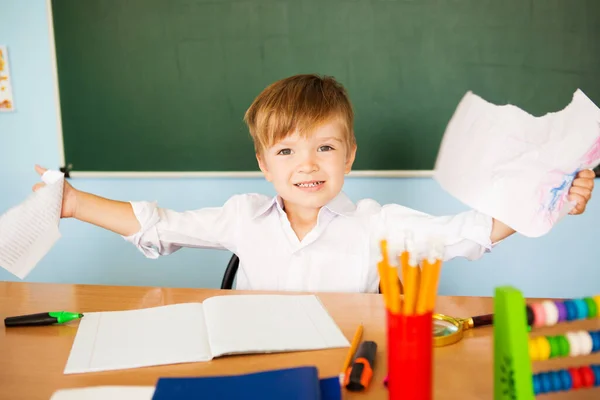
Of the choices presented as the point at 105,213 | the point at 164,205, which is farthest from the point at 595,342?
the point at 164,205

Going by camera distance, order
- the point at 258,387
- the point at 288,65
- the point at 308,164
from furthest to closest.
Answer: the point at 288,65
the point at 308,164
the point at 258,387

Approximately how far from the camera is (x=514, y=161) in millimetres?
875

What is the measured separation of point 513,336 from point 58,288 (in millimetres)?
993

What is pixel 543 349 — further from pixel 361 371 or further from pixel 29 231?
pixel 29 231

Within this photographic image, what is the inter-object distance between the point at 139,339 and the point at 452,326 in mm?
512

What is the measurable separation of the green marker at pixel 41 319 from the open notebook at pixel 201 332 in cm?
3

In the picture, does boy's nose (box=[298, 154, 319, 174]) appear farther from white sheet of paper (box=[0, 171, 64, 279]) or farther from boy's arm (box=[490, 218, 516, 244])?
white sheet of paper (box=[0, 171, 64, 279])

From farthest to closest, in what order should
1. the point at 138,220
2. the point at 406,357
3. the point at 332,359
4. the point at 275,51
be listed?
the point at 275,51
the point at 138,220
the point at 332,359
the point at 406,357

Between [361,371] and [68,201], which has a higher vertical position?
[68,201]

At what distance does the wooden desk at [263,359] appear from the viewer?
2.39 ft

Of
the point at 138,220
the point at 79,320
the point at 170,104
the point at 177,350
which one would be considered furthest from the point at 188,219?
the point at 170,104

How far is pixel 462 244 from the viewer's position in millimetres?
1200

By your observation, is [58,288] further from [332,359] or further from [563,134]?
[563,134]

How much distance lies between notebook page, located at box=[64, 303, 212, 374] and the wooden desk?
0.02 metres
